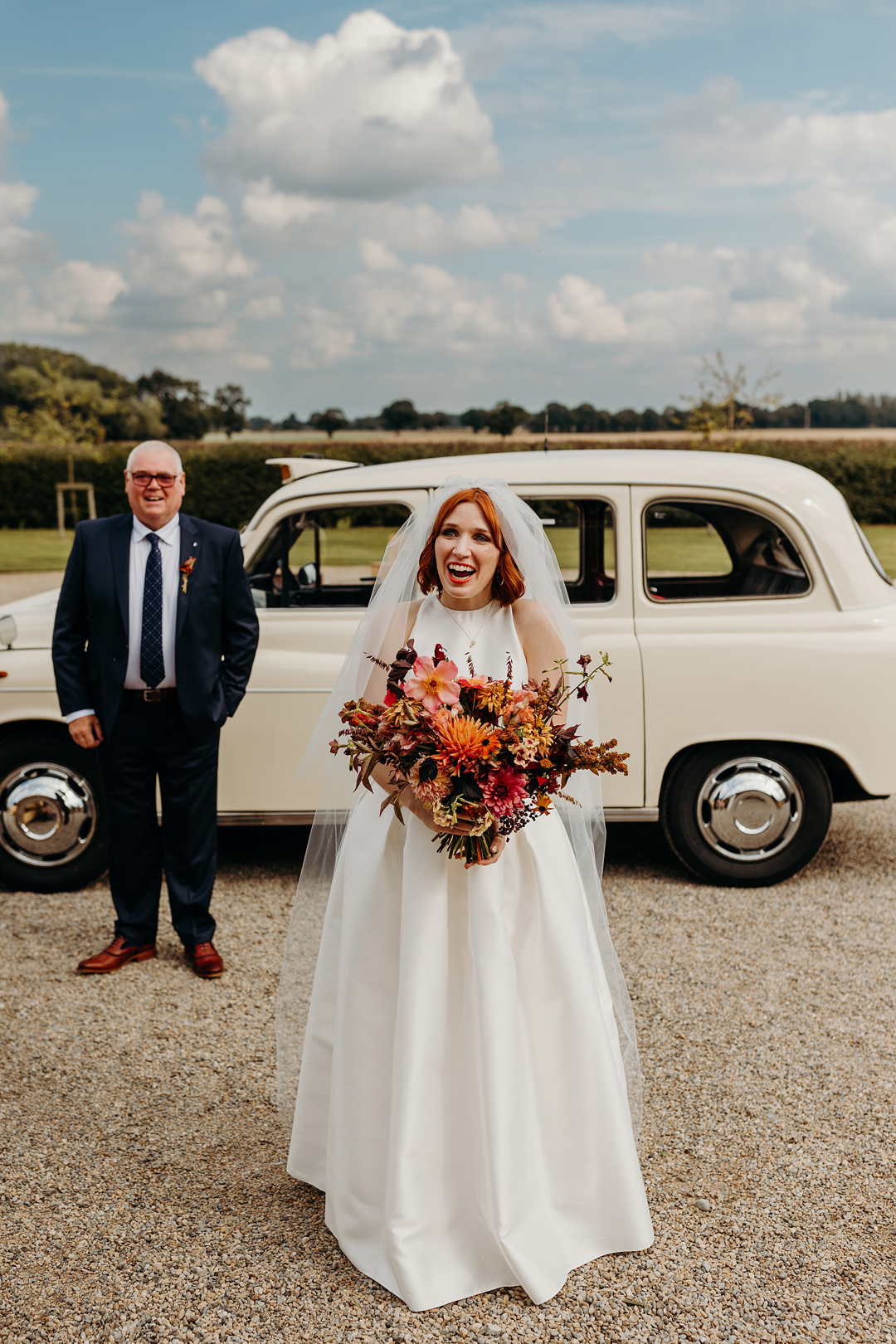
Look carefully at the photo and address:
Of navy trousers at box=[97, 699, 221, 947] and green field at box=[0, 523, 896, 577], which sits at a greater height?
green field at box=[0, 523, 896, 577]

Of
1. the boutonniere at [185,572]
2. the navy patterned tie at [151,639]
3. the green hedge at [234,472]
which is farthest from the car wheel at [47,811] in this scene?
the green hedge at [234,472]

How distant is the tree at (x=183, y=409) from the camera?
234ft

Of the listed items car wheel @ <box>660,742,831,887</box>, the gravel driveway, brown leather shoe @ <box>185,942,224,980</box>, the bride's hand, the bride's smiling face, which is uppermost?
the bride's smiling face

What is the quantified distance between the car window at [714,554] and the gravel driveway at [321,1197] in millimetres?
1550

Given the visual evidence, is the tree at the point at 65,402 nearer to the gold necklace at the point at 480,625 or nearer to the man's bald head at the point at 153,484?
the man's bald head at the point at 153,484

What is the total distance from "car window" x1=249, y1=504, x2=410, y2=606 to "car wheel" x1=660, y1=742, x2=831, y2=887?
1.81 m

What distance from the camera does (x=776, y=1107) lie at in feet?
11.3

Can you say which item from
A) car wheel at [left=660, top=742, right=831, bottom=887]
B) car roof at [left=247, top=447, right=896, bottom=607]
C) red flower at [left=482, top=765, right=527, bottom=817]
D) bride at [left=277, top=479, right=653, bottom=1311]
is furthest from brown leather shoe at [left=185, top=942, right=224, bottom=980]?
red flower at [left=482, top=765, right=527, bottom=817]

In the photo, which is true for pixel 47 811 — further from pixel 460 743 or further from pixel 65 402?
pixel 65 402

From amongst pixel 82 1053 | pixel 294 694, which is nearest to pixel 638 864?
pixel 294 694

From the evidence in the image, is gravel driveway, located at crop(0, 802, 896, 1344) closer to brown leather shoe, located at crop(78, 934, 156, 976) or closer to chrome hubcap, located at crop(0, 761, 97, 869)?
brown leather shoe, located at crop(78, 934, 156, 976)

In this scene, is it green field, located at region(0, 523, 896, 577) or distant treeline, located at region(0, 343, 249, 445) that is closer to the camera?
green field, located at region(0, 523, 896, 577)

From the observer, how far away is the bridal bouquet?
93.1 inches

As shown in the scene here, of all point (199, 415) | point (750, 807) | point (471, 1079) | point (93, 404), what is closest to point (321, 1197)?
point (471, 1079)
